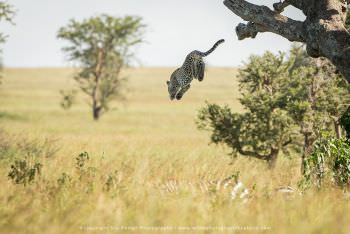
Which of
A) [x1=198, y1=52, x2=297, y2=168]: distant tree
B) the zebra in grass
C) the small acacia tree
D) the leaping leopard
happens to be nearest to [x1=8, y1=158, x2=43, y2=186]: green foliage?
the zebra in grass

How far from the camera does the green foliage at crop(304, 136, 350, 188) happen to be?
8742mm

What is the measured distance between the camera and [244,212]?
6227 mm

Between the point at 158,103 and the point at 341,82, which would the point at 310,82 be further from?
the point at 158,103

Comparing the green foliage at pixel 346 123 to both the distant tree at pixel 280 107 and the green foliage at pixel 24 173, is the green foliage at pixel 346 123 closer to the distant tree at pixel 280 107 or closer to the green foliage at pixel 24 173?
the distant tree at pixel 280 107

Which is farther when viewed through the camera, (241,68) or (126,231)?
(241,68)

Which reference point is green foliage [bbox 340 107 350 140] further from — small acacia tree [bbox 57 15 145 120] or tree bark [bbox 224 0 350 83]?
small acacia tree [bbox 57 15 145 120]

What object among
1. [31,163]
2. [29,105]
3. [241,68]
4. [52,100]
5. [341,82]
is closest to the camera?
[31,163]

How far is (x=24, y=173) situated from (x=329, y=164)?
490 centimetres

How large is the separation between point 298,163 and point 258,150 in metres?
1.10

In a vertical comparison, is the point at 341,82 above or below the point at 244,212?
above

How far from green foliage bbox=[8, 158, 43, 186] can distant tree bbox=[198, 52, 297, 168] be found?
22.6 feet

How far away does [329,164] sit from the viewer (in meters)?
9.27

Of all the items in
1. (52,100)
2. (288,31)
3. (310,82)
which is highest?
(288,31)

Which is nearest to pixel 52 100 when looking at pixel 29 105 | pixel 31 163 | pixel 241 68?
pixel 29 105
